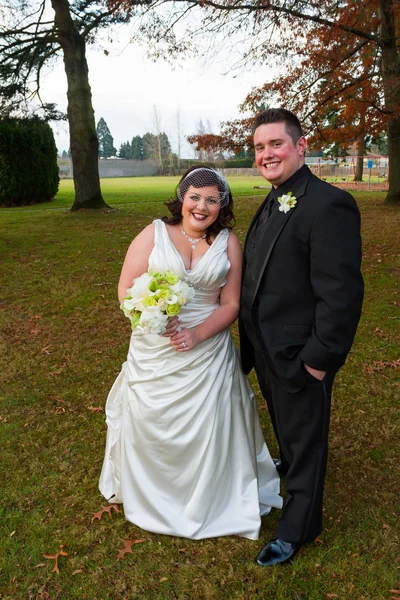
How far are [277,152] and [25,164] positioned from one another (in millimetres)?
20927

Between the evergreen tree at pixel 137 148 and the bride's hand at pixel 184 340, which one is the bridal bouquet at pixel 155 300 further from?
the evergreen tree at pixel 137 148

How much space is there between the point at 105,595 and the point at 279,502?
4.48ft

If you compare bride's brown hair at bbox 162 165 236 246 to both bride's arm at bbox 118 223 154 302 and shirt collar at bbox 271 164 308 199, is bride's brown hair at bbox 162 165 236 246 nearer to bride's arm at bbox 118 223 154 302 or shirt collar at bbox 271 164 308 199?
bride's arm at bbox 118 223 154 302

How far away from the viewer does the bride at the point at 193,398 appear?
3.20 m

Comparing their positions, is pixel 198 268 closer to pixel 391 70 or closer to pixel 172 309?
pixel 172 309

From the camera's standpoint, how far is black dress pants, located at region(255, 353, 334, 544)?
2840 millimetres

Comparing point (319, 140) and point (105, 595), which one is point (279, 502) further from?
point (319, 140)

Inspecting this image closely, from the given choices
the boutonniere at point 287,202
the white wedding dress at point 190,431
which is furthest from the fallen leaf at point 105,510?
the boutonniere at point 287,202

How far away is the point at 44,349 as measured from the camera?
21.9 feet

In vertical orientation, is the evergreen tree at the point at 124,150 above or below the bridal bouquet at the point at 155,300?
above

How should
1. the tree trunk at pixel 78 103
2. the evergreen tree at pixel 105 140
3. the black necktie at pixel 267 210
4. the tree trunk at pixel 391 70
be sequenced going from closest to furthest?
the black necktie at pixel 267 210 < the tree trunk at pixel 391 70 < the tree trunk at pixel 78 103 < the evergreen tree at pixel 105 140

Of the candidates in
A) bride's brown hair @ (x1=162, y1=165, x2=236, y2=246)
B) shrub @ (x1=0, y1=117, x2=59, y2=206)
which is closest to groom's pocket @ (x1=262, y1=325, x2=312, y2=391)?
bride's brown hair @ (x1=162, y1=165, x2=236, y2=246)

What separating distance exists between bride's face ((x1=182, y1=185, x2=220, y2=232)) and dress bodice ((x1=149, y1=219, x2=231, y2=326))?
0.16m

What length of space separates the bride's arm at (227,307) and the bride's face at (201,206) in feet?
0.78
